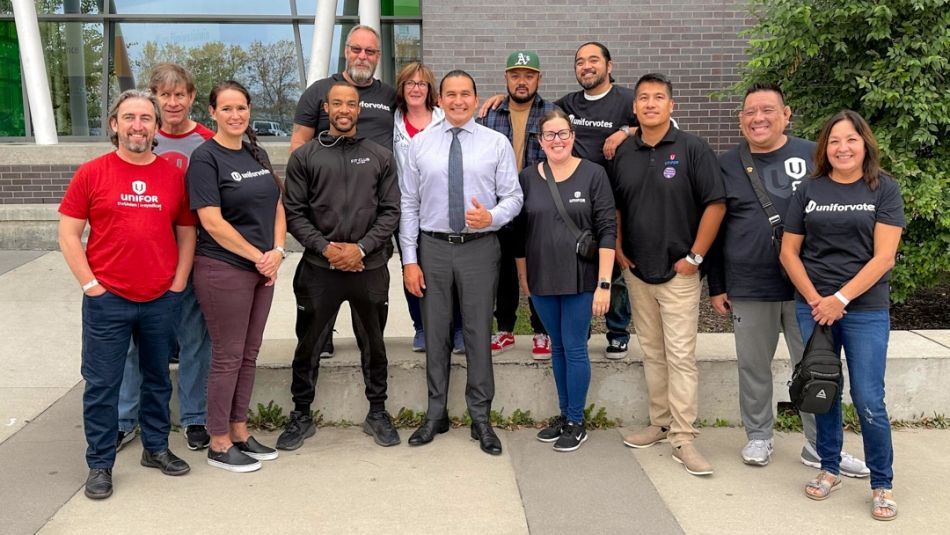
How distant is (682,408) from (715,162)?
1.29m

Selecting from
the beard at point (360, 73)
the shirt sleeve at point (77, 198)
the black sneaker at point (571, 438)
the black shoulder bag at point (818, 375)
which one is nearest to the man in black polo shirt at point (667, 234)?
the black sneaker at point (571, 438)

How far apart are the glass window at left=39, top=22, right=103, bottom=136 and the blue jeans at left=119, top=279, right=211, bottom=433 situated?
25.1 feet

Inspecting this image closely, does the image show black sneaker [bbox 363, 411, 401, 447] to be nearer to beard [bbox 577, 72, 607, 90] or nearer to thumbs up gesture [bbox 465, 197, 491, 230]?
thumbs up gesture [bbox 465, 197, 491, 230]

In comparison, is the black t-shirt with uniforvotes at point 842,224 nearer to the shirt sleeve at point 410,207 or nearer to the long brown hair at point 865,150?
the long brown hair at point 865,150

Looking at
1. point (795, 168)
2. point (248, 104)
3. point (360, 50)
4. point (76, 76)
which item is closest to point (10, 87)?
point (76, 76)

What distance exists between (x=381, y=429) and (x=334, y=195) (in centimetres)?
135

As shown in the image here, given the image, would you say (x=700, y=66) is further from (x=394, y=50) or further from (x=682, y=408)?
(x=682, y=408)

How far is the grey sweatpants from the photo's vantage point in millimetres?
4324

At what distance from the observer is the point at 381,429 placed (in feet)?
15.7

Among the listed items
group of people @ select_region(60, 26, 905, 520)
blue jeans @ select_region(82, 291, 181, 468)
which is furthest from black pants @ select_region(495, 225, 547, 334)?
blue jeans @ select_region(82, 291, 181, 468)

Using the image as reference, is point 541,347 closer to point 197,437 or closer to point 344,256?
point 344,256

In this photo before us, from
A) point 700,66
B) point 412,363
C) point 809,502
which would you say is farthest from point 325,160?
point 700,66

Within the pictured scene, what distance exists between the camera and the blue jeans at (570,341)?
4531 millimetres

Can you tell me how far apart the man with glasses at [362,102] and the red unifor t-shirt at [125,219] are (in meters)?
1.17
